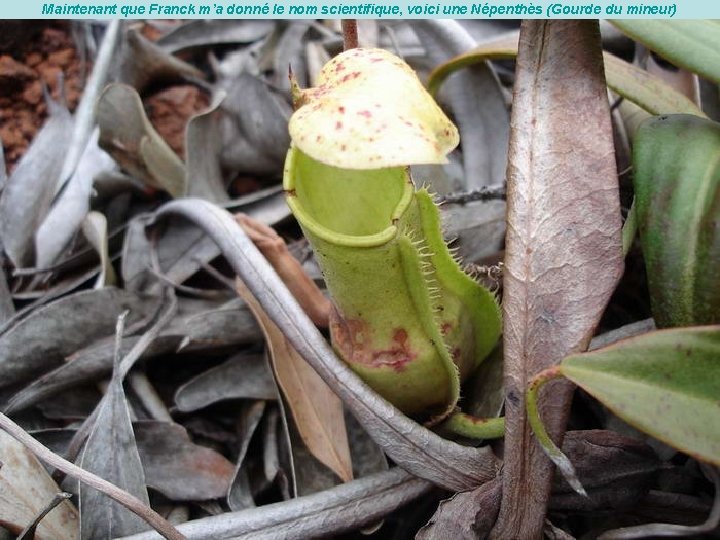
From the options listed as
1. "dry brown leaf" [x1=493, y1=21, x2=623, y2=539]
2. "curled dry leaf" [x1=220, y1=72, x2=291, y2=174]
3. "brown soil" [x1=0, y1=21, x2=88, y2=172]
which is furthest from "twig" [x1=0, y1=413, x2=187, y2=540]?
"brown soil" [x1=0, y1=21, x2=88, y2=172]

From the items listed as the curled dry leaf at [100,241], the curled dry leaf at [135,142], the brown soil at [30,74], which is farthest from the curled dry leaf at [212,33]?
the curled dry leaf at [100,241]

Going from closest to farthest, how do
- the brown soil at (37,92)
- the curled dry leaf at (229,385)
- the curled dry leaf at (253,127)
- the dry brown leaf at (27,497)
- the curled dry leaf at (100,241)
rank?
the dry brown leaf at (27,497) → the curled dry leaf at (229,385) → the curled dry leaf at (100,241) → the curled dry leaf at (253,127) → the brown soil at (37,92)

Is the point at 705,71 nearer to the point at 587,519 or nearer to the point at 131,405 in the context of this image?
the point at 587,519

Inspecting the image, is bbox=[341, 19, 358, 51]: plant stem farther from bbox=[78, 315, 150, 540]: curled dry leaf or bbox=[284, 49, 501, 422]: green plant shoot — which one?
bbox=[78, 315, 150, 540]: curled dry leaf

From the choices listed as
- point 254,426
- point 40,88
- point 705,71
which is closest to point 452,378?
point 254,426

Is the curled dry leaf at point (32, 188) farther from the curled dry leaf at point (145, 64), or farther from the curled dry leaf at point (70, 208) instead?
the curled dry leaf at point (145, 64)
